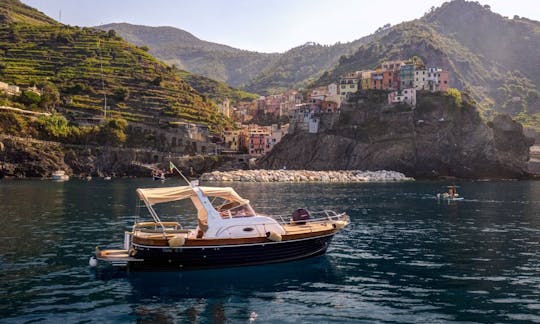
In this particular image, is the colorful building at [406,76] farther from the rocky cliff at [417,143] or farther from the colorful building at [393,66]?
the rocky cliff at [417,143]

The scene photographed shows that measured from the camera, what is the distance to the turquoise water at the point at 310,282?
17094mm

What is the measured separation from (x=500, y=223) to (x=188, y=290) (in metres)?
30.5

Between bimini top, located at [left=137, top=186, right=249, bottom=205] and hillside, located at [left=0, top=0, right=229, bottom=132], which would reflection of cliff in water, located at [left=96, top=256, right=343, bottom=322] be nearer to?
bimini top, located at [left=137, top=186, right=249, bottom=205]

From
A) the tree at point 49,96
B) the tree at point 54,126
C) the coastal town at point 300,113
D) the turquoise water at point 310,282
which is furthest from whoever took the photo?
the coastal town at point 300,113

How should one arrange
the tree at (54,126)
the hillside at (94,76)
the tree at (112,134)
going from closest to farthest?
the tree at (54,126), the tree at (112,134), the hillside at (94,76)

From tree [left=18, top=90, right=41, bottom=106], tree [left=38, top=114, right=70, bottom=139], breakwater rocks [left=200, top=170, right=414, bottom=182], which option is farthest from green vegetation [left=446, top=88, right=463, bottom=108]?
tree [left=18, top=90, right=41, bottom=106]

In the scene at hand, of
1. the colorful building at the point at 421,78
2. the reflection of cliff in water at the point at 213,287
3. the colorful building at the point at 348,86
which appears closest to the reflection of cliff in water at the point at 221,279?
the reflection of cliff in water at the point at 213,287

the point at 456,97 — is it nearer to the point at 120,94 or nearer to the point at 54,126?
the point at 120,94

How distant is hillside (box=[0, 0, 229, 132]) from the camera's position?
13962 cm

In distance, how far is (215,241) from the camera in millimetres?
23344

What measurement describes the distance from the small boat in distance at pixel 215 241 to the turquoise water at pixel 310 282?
57 centimetres

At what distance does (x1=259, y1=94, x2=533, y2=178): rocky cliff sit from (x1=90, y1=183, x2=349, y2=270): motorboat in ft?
331

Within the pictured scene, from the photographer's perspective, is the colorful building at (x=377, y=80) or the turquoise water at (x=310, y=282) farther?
the colorful building at (x=377, y=80)

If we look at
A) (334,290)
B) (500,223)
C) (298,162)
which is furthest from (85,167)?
(334,290)
